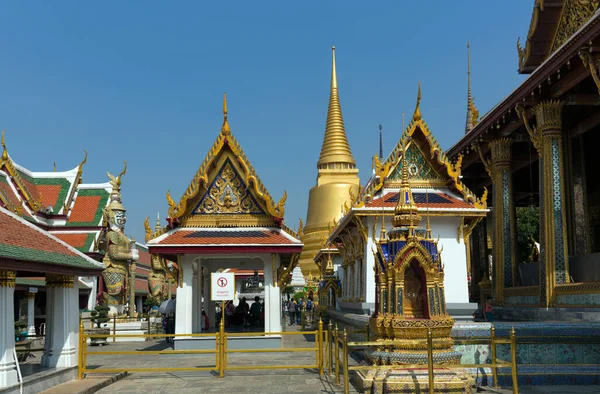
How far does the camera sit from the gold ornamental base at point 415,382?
365 inches

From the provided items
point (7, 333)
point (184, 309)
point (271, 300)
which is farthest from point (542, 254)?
point (7, 333)

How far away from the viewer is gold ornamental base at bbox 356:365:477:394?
9.27m

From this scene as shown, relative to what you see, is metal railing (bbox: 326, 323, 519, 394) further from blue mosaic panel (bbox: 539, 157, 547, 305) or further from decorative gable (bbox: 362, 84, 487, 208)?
decorative gable (bbox: 362, 84, 487, 208)

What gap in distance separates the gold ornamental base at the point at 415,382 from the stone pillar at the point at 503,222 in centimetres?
1169

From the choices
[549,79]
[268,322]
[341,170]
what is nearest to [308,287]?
[341,170]

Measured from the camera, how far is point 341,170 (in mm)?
57406

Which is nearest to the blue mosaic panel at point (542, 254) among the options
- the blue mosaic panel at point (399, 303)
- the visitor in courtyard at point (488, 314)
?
the visitor in courtyard at point (488, 314)

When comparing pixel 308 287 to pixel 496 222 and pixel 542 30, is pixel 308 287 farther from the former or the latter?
pixel 542 30

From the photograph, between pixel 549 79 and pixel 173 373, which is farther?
pixel 549 79

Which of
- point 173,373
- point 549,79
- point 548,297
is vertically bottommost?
point 173,373

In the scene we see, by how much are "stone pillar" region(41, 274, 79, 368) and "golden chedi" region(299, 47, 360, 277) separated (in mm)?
38160

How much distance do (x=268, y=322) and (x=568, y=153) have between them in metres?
9.99

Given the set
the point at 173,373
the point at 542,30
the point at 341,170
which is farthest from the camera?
the point at 341,170

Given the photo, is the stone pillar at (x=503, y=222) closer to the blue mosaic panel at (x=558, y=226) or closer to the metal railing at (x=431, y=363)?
the blue mosaic panel at (x=558, y=226)
